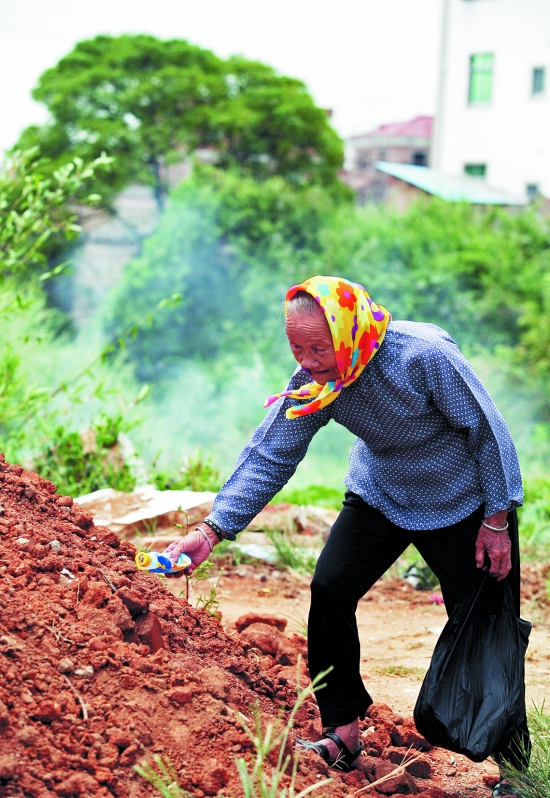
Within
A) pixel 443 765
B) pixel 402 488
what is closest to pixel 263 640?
pixel 443 765

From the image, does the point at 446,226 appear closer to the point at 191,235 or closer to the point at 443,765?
the point at 191,235

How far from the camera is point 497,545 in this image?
2984 mm

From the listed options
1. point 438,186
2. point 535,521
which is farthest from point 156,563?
point 438,186

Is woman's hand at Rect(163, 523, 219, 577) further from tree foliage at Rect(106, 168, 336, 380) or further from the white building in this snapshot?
the white building

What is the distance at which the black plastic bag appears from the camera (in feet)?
9.69

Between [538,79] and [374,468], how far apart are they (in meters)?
20.4

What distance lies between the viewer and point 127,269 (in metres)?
16.0

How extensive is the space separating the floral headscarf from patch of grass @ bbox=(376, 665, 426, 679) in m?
1.95

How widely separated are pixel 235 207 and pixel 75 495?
10.7 meters

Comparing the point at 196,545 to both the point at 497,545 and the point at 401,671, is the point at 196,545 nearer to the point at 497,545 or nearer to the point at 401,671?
the point at 497,545

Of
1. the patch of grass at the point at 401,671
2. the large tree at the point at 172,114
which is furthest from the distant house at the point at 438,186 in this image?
the patch of grass at the point at 401,671

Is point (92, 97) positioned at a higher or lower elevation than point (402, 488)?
higher

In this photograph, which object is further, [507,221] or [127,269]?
[127,269]

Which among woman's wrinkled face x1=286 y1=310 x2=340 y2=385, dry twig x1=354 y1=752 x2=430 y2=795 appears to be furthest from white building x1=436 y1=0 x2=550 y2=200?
dry twig x1=354 y1=752 x2=430 y2=795
